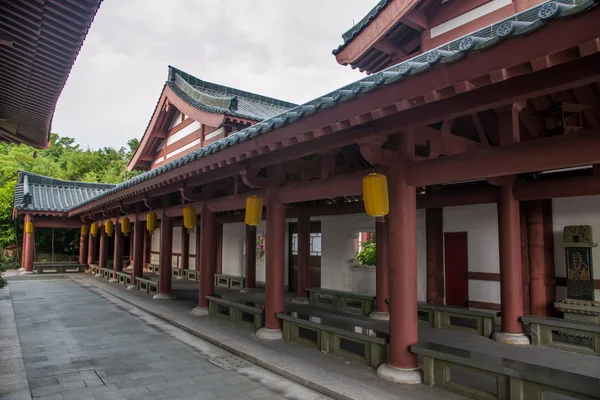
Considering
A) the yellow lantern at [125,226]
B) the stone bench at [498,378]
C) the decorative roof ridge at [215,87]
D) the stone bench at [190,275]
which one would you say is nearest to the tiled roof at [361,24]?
the stone bench at [498,378]

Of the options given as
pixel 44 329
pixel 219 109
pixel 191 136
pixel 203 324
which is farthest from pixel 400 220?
pixel 191 136

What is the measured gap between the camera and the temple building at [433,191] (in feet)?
11.1

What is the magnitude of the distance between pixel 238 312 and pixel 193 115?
7.82 meters

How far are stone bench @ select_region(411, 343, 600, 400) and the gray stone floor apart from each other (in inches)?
56.8

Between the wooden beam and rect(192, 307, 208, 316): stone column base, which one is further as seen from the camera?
Answer: rect(192, 307, 208, 316): stone column base

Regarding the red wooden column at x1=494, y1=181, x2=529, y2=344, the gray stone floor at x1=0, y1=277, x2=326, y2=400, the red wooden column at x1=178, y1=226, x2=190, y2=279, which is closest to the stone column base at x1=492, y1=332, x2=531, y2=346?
the red wooden column at x1=494, y1=181, x2=529, y2=344

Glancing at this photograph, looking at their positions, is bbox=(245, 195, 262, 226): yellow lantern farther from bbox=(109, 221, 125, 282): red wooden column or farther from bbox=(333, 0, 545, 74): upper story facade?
bbox=(109, 221, 125, 282): red wooden column

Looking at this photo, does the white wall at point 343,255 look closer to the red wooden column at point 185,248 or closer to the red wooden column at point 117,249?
the red wooden column at point 117,249

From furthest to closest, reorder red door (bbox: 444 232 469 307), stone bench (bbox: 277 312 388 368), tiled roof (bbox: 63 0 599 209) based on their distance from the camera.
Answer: red door (bbox: 444 232 469 307) < stone bench (bbox: 277 312 388 368) < tiled roof (bbox: 63 0 599 209)

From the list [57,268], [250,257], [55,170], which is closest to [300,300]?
[250,257]

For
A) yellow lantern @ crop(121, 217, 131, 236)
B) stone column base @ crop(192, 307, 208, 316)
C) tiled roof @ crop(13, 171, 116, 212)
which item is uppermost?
tiled roof @ crop(13, 171, 116, 212)

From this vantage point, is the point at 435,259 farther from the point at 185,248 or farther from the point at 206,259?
the point at 185,248

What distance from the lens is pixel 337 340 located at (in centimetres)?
605

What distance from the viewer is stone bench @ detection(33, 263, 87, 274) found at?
19938mm
